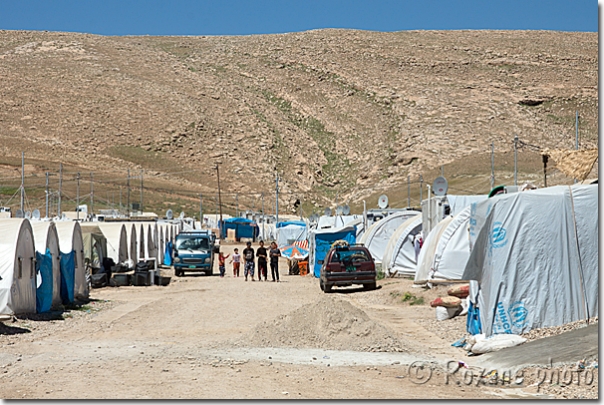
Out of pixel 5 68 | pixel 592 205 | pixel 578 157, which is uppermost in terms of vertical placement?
pixel 5 68

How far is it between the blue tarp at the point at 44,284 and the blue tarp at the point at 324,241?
1473 cm

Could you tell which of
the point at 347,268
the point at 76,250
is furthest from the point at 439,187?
the point at 76,250

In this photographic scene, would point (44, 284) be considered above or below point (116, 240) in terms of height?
below

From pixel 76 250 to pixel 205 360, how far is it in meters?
12.5

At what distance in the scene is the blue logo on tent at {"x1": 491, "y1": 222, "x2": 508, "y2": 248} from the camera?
13227 mm

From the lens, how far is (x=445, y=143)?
90438 mm

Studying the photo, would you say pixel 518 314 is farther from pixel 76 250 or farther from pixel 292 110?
pixel 292 110

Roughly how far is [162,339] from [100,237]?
665 inches

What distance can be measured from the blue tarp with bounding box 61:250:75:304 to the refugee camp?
7 cm

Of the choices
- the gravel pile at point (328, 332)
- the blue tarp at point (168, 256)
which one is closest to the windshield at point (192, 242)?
the blue tarp at point (168, 256)

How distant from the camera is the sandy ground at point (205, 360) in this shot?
9.12 m

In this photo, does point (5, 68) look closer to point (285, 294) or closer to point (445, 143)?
point (445, 143)

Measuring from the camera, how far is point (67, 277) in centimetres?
2080

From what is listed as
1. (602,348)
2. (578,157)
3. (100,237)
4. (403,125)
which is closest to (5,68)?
(403,125)
